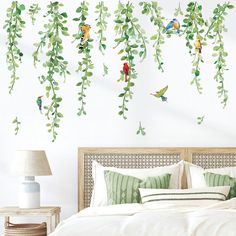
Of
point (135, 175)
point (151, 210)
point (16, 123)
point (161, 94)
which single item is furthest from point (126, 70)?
point (151, 210)

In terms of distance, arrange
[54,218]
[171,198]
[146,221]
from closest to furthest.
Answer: [146,221] < [171,198] < [54,218]

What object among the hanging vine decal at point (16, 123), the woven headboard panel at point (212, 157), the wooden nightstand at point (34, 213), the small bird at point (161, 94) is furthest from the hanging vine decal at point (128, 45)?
the wooden nightstand at point (34, 213)

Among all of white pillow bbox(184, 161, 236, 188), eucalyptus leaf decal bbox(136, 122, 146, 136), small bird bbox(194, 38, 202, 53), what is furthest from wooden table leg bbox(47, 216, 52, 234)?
small bird bbox(194, 38, 202, 53)

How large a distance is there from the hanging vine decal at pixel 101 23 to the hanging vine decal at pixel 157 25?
0.35 m

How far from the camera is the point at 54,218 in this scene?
5781mm

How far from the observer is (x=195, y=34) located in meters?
5.89

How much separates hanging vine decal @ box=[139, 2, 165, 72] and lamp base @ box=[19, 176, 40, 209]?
61.3 inches

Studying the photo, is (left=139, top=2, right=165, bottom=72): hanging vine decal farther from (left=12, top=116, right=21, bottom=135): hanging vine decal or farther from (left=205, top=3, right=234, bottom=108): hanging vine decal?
(left=12, top=116, right=21, bottom=135): hanging vine decal

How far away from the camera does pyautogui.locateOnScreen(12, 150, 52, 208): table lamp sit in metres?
5.52

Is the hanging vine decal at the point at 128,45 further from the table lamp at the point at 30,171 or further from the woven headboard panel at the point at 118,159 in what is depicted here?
the table lamp at the point at 30,171

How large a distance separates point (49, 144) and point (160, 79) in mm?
1180

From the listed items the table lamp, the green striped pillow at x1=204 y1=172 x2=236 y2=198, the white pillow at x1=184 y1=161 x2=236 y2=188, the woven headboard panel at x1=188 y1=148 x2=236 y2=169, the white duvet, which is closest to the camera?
the white duvet

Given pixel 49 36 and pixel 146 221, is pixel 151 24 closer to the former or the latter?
pixel 49 36

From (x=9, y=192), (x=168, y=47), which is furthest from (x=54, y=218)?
(x=168, y=47)
